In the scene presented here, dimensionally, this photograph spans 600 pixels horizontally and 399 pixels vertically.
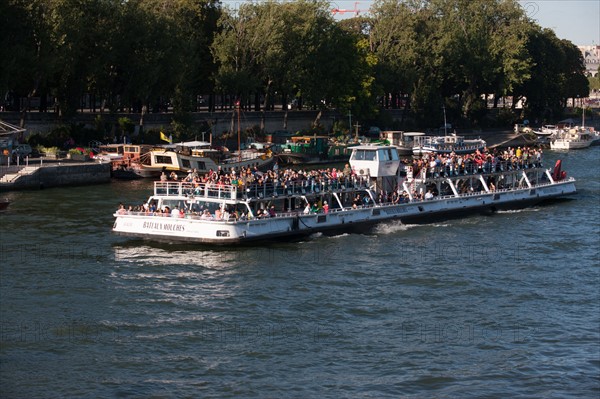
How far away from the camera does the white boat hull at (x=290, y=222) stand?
148 ft

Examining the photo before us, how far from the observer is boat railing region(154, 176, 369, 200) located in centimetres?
4644

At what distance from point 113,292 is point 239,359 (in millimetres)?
8927

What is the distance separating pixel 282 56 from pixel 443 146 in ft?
56.7

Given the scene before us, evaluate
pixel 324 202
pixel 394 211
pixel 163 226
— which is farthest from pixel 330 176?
pixel 163 226

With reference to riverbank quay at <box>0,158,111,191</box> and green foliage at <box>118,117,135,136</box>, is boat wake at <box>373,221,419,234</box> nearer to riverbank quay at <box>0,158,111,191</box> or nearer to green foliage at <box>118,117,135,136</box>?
riverbank quay at <box>0,158,111,191</box>

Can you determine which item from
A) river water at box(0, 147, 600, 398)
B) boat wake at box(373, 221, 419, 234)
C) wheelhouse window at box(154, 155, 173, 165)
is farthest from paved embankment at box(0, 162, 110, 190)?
boat wake at box(373, 221, 419, 234)

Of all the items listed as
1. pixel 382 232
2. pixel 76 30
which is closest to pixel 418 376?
pixel 382 232

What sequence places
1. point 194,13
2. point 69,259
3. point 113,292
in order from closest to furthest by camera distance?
1. point 113,292
2. point 69,259
3. point 194,13

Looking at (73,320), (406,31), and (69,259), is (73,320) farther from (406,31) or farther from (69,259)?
(406,31)

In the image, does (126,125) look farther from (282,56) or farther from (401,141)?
(401,141)

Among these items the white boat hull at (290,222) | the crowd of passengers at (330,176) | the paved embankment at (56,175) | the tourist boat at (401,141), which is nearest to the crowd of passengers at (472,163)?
the crowd of passengers at (330,176)

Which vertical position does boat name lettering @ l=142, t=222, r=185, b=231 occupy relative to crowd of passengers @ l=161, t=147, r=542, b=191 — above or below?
below

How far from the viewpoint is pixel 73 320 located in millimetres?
33875

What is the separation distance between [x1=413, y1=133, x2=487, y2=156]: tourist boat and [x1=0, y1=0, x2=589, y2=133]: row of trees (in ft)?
36.5
